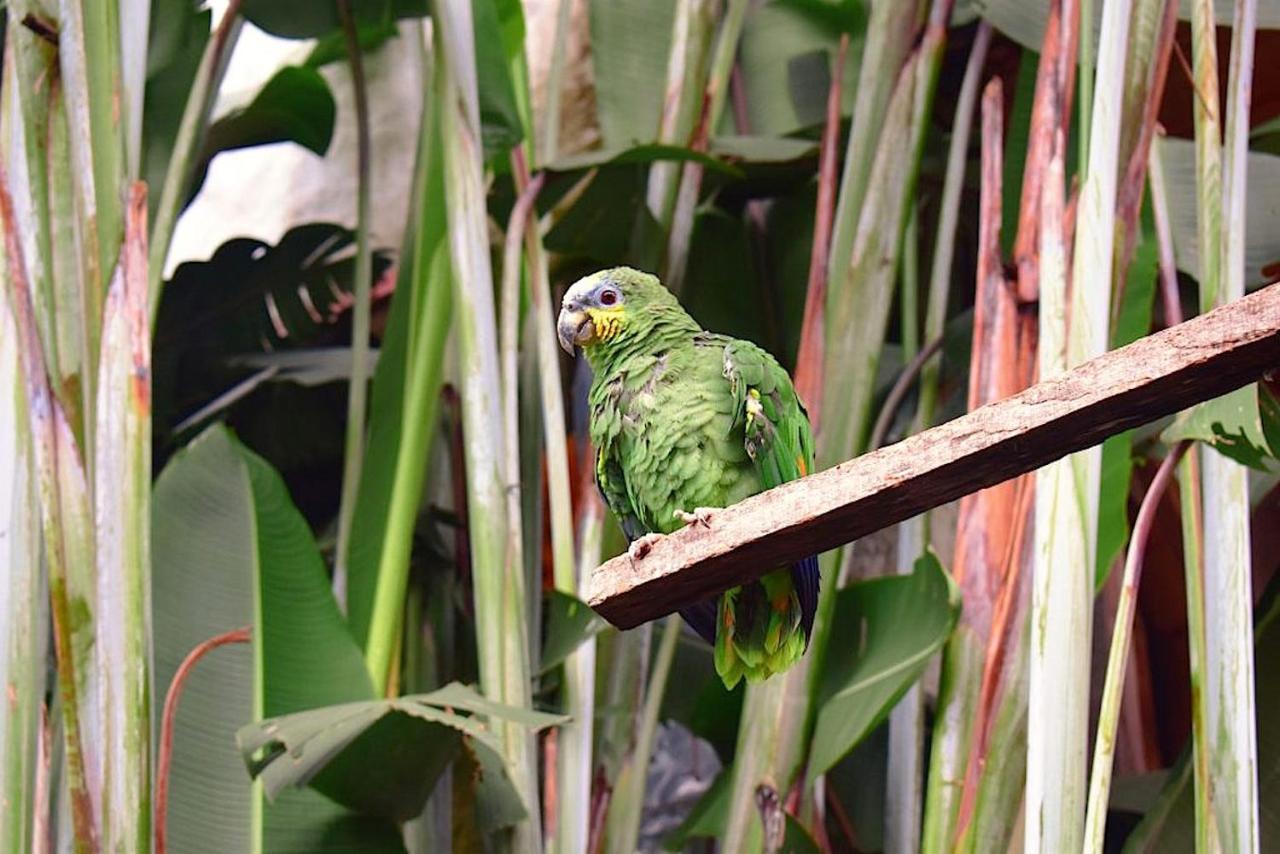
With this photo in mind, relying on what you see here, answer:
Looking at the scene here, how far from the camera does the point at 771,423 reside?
159cm

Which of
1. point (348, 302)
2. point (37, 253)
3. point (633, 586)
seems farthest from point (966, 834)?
point (348, 302)

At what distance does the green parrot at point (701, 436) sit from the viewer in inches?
62.5

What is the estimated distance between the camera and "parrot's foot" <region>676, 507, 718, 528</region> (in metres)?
1.20

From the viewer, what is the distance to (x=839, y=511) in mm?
1101

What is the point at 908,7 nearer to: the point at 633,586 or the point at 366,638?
the point at 366,638

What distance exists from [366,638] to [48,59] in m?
0.87

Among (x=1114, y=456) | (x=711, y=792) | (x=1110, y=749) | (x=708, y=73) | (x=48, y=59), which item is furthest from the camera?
(x=708, y=73)

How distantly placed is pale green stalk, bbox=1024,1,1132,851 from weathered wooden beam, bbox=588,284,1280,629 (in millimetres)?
391

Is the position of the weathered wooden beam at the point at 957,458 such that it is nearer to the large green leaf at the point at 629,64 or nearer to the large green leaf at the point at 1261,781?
the large green leaf at the point at 1261,781

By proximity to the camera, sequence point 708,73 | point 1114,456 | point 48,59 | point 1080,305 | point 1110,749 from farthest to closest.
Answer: point 708,73 → point 1114,456 → point 48,59 → point 1080,305 → point 1110,749

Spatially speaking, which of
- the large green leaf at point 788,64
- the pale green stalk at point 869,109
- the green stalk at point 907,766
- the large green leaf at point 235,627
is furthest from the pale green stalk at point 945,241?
the large green leaf at point 235,627

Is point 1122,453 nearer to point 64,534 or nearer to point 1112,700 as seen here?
point 1112,700

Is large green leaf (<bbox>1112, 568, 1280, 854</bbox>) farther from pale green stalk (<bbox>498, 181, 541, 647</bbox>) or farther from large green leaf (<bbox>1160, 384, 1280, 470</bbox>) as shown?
pale green stalk (<bbox>498, 181, 541, 647</bbox>)

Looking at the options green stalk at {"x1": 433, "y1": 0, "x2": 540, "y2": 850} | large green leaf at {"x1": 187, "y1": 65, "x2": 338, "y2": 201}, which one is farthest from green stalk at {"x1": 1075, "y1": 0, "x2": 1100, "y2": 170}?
large green leaf at {"x1": 187, "y1": 65, "x2": 338, "y2": 201}
